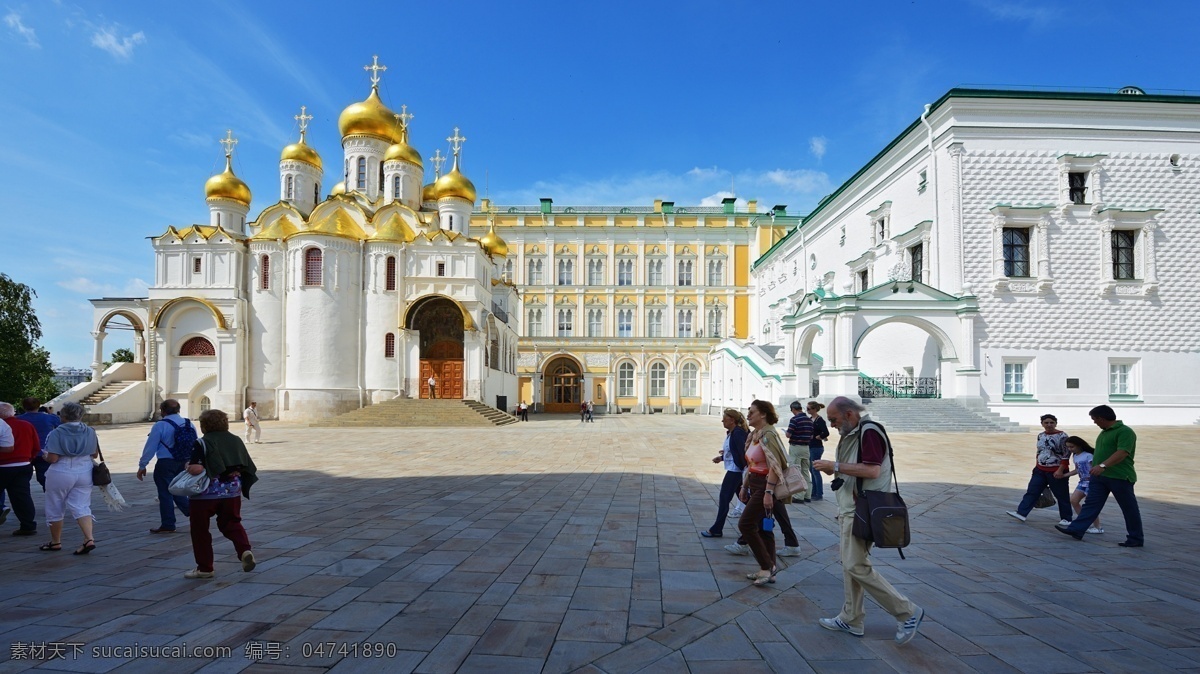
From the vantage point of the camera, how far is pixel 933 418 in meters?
22.7

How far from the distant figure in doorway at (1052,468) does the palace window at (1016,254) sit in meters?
21.1

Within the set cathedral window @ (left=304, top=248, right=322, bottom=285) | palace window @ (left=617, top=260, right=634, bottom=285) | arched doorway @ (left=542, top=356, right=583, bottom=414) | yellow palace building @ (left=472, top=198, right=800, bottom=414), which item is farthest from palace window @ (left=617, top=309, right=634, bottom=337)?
cathedral window @ (left=304, top=248, right=322, bottom=285)

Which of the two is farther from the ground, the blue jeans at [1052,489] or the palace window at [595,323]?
the palace window at [595,323]

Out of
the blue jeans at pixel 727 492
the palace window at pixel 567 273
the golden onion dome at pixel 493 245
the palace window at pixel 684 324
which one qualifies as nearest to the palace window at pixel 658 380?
the palace window at pixel 684 324

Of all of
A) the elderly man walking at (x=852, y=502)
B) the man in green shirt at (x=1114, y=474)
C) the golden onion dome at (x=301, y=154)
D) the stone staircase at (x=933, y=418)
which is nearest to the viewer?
the elderly man walking at (x=852, y=502)

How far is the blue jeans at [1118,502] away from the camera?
6777mm

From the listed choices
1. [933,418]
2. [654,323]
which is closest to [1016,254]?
[933,418]

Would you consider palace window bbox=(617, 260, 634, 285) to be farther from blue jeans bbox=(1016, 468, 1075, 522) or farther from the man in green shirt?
the man in green shirt

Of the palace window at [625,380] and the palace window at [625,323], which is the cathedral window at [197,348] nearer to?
the palace window at [625,380]

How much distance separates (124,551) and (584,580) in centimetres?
490

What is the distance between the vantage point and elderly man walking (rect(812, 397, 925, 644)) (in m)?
4.16

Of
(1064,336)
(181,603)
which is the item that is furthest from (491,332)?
(181,603)

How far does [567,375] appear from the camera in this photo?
43531mm

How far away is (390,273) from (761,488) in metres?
26.9
